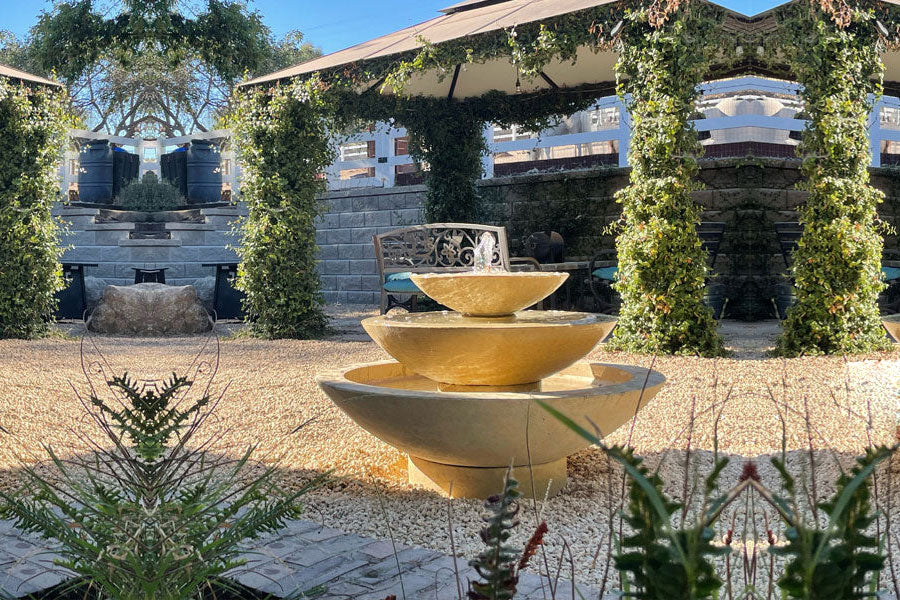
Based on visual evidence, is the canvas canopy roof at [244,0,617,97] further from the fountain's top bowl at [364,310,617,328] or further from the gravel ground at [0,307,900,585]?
the fountain's top bowl at [364,310,617,328]

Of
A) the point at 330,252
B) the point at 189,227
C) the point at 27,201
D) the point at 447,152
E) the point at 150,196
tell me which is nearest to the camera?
the point at 27,201

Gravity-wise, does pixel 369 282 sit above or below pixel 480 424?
above

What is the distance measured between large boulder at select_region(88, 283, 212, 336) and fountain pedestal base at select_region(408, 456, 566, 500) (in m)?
5.66

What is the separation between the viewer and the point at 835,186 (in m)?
6.21

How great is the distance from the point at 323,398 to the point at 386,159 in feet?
35.9

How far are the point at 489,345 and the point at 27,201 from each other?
6607mm

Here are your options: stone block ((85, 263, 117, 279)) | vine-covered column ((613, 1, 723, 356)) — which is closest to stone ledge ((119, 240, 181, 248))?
stone block ((85, 263, 117, 279))

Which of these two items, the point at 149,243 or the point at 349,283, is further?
the point at 349,283

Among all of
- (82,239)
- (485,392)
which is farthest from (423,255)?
(82,239)

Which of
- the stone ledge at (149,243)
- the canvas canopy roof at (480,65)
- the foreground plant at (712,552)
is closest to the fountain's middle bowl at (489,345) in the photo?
the foreground plant at (712,552)

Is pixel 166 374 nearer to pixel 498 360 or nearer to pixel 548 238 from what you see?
pixel 498 360

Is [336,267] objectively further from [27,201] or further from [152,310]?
[27,201]

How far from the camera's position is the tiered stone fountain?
2.72m

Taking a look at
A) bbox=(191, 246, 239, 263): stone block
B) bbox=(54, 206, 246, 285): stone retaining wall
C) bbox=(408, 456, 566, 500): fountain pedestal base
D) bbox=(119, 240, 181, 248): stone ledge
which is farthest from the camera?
bbox=(191, 246, 239, 263): stone block
